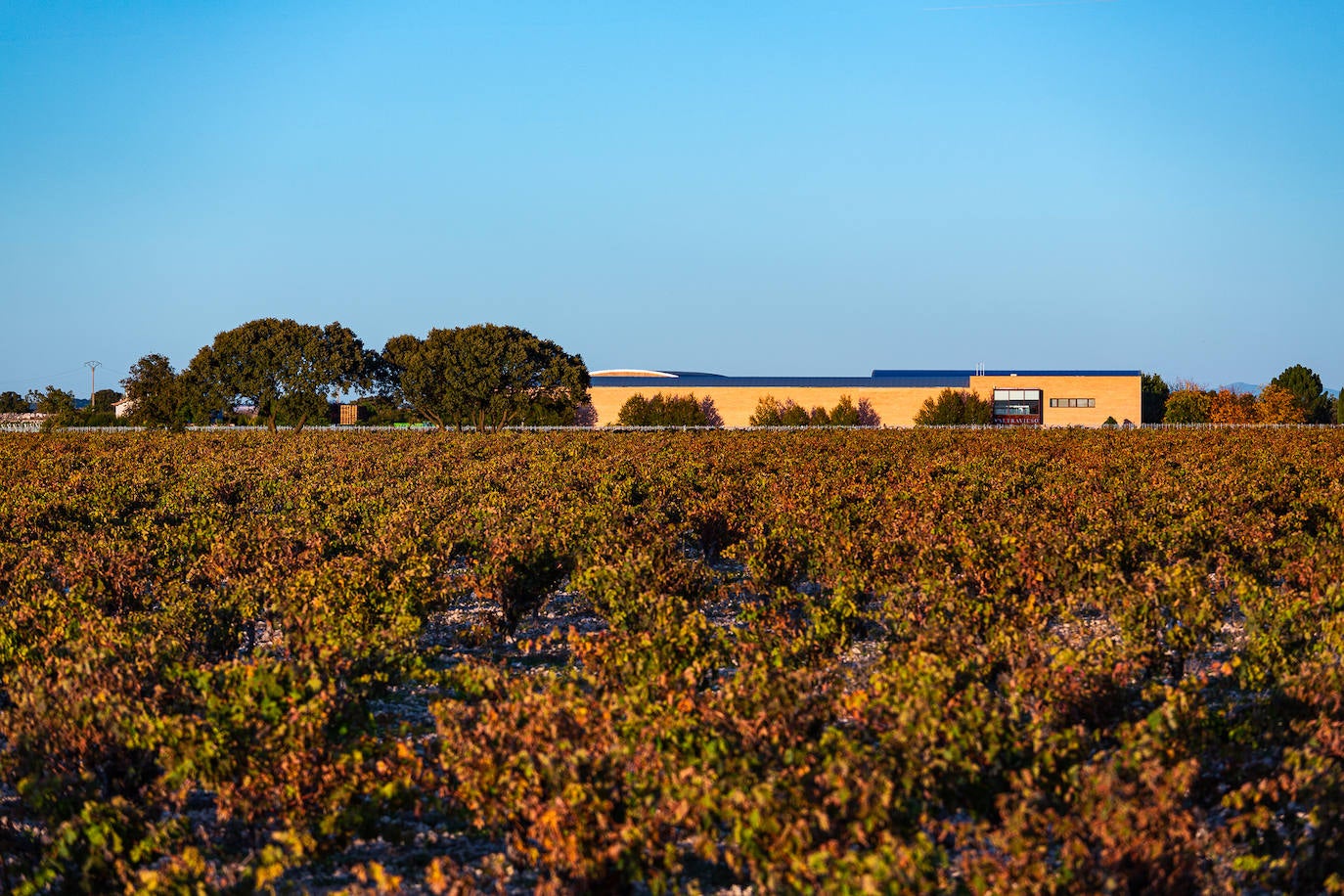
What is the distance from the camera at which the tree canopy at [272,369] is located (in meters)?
71.0

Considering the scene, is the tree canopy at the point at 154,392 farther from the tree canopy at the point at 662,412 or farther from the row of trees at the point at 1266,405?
the row of trees at the point at 1266,405

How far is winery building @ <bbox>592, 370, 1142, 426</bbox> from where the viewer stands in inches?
3620

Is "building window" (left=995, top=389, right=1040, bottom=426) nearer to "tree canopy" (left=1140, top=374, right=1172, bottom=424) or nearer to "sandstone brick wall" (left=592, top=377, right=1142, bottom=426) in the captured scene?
"sandstone brick wall" (left=592, top=377, right=1142, bottom=426)

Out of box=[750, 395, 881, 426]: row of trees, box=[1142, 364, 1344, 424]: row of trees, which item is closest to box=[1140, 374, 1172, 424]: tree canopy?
box=[1142, 364, 1344, 424]: row of trees

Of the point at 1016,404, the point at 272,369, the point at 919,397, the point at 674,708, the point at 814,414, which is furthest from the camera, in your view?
the point at 1016,404

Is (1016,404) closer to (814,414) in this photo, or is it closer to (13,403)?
(814,414)

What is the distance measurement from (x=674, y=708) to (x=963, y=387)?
3517 inches

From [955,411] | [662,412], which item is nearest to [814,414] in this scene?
[955,411]

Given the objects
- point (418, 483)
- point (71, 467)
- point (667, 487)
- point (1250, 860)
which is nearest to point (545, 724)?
point (1250, 860)

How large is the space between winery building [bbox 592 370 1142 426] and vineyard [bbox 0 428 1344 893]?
7414 cm

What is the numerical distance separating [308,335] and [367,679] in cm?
6667

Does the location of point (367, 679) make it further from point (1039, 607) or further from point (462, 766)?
point (1039, 607)

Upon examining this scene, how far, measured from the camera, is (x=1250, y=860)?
251 inches

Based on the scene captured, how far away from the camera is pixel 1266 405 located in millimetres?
90562
